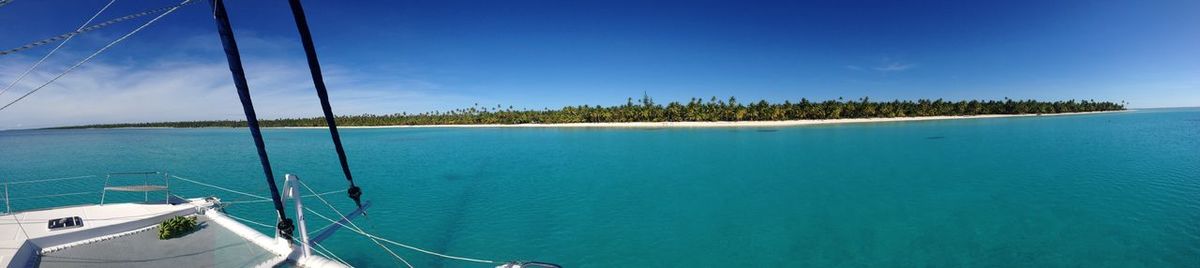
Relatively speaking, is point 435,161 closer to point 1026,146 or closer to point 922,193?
point 922,193

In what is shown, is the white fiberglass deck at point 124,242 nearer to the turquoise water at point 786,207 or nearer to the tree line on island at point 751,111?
the turquoise water at point 786,207

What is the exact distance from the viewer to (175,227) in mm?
13273

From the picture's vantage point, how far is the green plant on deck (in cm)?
1302

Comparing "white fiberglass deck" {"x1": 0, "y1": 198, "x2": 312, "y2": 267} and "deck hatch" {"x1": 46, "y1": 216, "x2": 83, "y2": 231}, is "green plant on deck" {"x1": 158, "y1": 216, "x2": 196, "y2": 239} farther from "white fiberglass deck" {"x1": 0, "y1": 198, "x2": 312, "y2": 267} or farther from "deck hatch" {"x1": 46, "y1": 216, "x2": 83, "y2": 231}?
"deck hatch" {"x1": 46, "y1": 216, "x2": 83, "y2": 231}

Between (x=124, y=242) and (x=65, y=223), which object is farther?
(x=65, y=223)

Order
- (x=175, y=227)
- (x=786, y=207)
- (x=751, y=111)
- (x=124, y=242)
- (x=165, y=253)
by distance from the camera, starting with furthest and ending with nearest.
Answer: (x=751, y=111) → (x=786, y=207) → (x=175, y=227) → (x=124, y=242) → (x=165, y=253)

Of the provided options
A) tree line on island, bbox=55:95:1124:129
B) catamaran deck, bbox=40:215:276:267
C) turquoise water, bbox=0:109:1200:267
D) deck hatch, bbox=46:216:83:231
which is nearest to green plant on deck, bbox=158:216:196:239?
catamaran deck, bbox=40:215:276:267

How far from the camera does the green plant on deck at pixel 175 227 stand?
1302 cm

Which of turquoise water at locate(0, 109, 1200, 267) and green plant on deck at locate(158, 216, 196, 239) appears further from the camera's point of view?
turquoise water at locate(0, 109, 1200, 267)

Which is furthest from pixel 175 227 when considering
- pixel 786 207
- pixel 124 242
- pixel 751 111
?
pixel 751 111

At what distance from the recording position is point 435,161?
4291 cm

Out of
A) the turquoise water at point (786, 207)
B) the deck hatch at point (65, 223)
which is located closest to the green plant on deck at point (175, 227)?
the deck hatch at point (65, 223)

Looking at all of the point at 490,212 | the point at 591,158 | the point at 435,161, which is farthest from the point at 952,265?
the point at 435,161

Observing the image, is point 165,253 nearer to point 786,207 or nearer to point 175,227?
point 175,227
